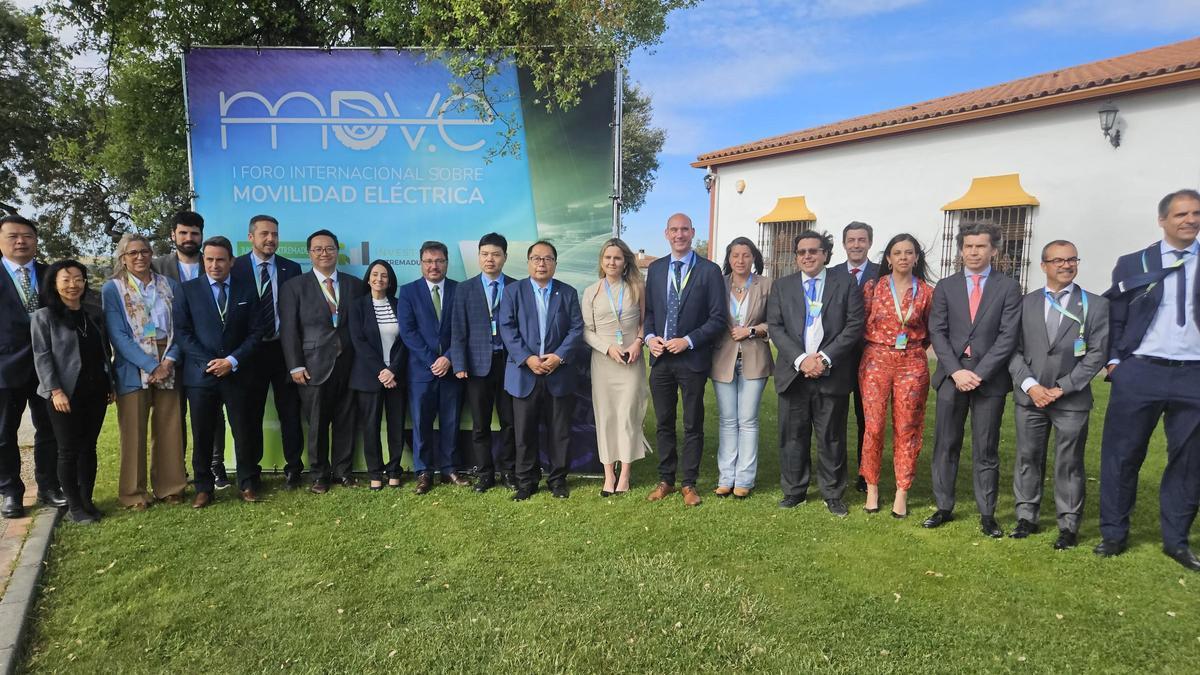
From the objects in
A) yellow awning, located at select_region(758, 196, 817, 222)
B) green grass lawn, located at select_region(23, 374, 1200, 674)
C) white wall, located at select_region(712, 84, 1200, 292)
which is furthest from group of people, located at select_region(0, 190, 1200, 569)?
yellow awning, located at select_region(758, 196, 817, 222)

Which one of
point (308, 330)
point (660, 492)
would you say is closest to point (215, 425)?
point (308, 330)

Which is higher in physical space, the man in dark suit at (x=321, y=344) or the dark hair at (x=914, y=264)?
the dark hair at (x=914, y=264)

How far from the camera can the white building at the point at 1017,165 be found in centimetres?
945

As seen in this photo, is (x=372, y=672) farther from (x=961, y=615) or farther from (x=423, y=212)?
(x=423, y=212)

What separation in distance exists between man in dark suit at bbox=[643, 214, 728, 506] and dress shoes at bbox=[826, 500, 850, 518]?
86 centimetres

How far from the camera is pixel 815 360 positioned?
4.15 meters

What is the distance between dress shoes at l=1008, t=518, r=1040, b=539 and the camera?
3.89 metres

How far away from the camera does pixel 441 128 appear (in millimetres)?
4945

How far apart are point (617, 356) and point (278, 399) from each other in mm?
2418

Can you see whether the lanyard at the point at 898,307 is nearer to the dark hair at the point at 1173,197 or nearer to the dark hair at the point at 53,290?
the dark hair at the point at 1173,197

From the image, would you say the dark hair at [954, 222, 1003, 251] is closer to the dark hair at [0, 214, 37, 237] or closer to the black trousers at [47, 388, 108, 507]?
the black trousers at [47, 388, 108, 507]

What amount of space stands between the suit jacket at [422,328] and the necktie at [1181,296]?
4160 mm

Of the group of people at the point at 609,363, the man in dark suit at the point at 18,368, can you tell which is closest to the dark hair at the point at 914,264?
the group of people at the point at 609,363

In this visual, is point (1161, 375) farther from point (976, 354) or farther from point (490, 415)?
point (490, 415)
